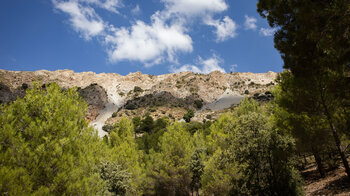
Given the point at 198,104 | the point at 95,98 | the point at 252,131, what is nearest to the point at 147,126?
the point at 198,104

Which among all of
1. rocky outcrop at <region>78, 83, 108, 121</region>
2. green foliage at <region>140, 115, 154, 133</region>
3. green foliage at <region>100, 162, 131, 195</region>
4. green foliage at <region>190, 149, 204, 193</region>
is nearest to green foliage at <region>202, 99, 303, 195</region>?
green foliage at <region>190, 149, 204, 193</region>

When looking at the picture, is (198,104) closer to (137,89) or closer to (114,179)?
(137,89)

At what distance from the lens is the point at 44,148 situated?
682 cm

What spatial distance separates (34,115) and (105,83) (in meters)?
170

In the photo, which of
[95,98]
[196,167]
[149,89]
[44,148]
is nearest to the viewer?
[44,148]

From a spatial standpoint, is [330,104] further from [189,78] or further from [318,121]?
[189,78]

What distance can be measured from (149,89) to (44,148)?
144909mm

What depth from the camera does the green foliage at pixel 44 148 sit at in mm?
6094

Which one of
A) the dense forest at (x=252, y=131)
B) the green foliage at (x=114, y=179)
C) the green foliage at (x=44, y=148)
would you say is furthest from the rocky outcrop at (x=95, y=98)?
the green foliage at (x=44, y=148)

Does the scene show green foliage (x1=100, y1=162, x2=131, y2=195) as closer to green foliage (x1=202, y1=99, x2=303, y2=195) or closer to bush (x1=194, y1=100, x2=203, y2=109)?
green foliage (x1=202, y1=99, x2=303, y2=195)

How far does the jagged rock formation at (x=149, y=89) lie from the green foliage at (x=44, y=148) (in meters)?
93.1

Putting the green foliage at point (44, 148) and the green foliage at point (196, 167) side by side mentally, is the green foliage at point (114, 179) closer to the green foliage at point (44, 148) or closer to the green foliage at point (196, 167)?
the green foliage at point (196, 167)

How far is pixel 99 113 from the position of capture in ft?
400

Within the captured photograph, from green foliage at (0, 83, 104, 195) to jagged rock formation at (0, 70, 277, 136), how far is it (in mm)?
93077
